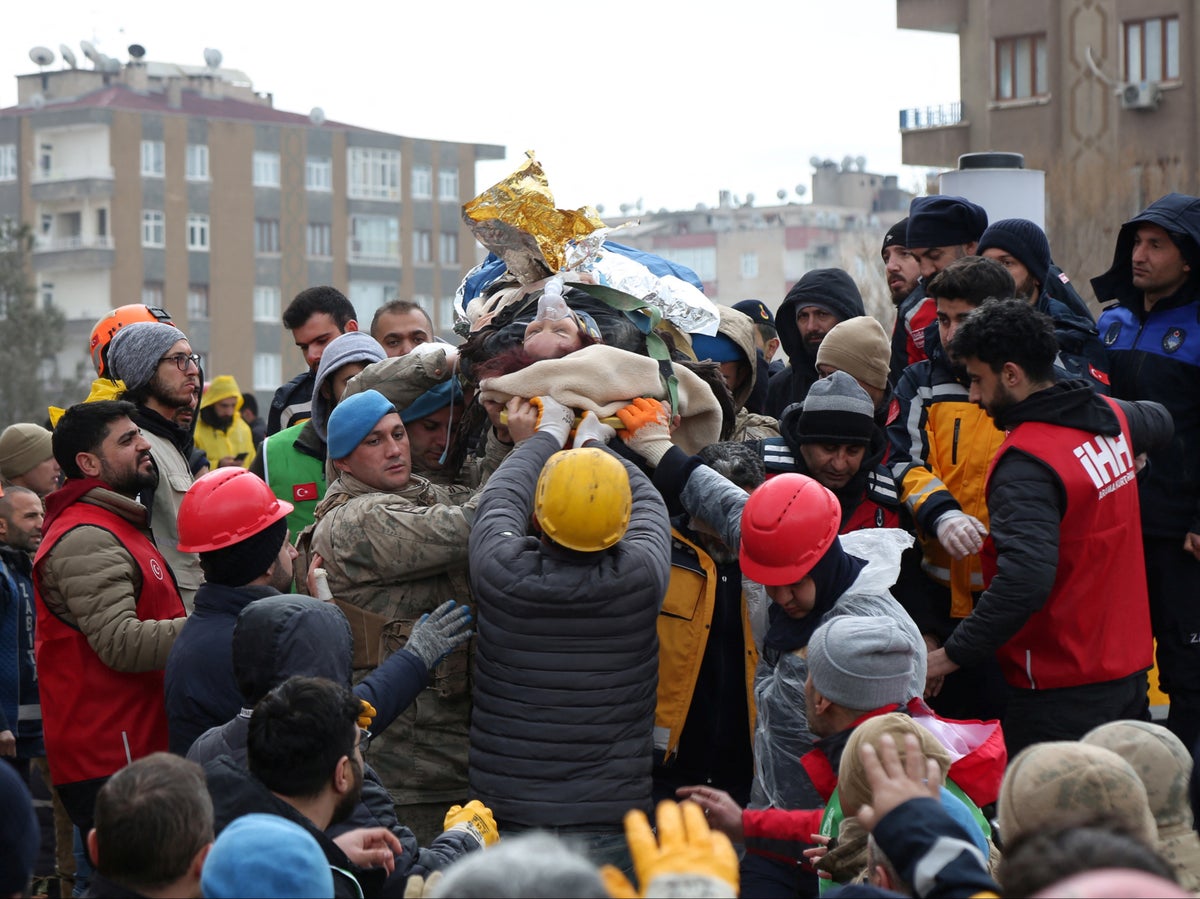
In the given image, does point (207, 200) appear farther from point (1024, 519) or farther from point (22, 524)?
point (1024, 519)

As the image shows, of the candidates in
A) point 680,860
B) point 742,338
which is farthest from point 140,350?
point 680,860

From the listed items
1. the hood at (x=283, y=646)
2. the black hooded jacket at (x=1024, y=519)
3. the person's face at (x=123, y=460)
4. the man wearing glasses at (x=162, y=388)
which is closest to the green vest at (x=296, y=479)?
the man wearing glasses at (x=162, y=388)

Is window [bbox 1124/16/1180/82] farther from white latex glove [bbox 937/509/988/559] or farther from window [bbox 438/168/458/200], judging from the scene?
window [bbox 438/168/458/200]

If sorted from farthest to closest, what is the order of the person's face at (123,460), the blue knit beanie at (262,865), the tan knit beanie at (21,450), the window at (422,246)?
the window at (422,246) → the tan knit beanie at (21,450) → the person's face at (123,460) → the blue knit beanie at (262,865)

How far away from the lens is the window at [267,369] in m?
59.3

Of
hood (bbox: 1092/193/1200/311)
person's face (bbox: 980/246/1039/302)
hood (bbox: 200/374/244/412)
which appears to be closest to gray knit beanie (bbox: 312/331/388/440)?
person's face (bbox: 980/246/1039/302)

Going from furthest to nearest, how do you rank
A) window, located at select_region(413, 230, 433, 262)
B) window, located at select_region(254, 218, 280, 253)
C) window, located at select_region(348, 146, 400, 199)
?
window, located at select_region(413, 230, 433, 262) < window, located at select_region(348, 146, 400, 199) < window, located at select_region(254, 218, 280, 253)

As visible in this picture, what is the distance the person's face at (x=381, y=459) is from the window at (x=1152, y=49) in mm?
29666

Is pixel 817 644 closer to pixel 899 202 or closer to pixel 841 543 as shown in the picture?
pixel 841 543

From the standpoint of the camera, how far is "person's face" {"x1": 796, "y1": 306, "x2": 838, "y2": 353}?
6.25 m

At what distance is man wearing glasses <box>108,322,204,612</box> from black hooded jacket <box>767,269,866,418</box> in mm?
2316

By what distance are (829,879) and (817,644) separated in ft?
1.81

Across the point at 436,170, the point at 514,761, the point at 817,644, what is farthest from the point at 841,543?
the point at 436,170

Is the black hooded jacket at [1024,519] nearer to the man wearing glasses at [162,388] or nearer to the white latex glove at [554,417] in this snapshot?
the white latex glove at [554,417]
